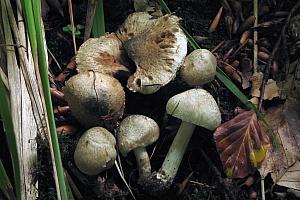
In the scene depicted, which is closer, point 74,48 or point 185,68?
point 185,68

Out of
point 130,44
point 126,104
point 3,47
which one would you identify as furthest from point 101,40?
point 3,47

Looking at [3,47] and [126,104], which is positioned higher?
[3,47]

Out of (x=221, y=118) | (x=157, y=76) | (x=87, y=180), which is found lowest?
(x=87, y=180)

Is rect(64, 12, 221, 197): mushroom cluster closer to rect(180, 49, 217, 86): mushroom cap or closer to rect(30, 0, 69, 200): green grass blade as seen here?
rect(180, 49, 217, 86): mushroom cap

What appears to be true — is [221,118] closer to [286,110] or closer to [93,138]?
[286,110]

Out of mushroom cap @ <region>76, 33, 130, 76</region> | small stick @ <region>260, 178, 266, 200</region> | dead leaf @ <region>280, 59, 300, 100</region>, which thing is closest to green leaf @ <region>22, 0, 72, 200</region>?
mushroom cap @ <region>76, 33, 130, 76</region>

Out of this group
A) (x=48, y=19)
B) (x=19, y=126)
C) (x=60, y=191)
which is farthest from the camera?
(x=48, y=19)

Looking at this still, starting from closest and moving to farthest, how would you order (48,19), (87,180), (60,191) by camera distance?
(60,191) < (87,180) < (48,19)
